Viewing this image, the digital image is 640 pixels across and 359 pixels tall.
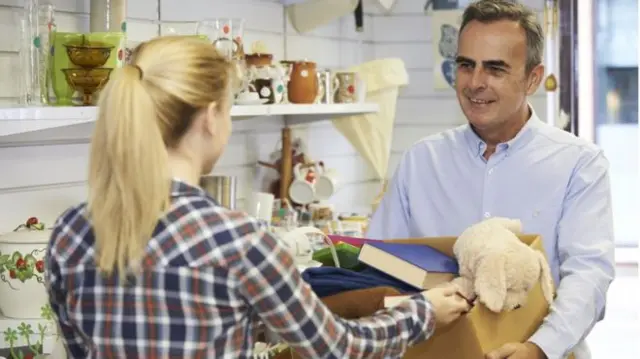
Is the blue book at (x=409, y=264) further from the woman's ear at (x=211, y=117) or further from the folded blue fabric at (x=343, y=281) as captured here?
the woman's ear at (x=211, y=117)

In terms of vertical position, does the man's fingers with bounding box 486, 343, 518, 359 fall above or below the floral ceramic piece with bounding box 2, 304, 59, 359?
above

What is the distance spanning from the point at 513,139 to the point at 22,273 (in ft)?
3.69

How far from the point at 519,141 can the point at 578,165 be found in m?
0.15

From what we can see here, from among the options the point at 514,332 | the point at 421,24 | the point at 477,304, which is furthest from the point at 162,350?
the point at 421,24

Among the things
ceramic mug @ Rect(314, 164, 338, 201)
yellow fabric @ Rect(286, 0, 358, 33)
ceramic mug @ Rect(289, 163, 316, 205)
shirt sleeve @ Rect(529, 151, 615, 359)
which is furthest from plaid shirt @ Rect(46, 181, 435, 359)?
yellow fabric @ Rect(286, 0, 358, 33)

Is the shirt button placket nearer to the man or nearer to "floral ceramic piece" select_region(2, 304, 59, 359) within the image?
the man

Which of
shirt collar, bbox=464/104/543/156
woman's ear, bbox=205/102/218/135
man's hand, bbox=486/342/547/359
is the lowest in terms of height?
man's hand, bbox=486/342/547/359

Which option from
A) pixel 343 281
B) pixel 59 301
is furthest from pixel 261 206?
pixel 59 301

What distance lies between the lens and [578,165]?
235cm

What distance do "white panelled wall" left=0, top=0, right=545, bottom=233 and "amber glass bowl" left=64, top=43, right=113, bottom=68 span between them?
0.16m

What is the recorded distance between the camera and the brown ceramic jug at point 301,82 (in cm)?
353

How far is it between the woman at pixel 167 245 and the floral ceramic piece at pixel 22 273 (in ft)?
3.14

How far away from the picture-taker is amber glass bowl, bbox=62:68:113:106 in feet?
8.27

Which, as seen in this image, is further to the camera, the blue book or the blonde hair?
the blue book
